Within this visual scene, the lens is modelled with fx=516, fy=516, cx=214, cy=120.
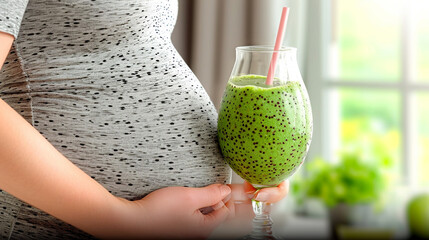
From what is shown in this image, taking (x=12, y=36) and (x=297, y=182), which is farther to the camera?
(x=297, y=182)

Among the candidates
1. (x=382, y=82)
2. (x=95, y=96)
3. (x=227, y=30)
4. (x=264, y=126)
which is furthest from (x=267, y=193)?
(x=382, y=82)

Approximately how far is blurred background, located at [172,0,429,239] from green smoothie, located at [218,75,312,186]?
165cm

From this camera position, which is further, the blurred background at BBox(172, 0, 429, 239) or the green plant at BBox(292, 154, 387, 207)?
the blurred background at BBox(172, 0, 429, 239)

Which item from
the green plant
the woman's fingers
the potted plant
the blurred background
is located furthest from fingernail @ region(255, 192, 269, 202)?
the blurred background

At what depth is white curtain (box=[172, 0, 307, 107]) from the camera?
8.06ft

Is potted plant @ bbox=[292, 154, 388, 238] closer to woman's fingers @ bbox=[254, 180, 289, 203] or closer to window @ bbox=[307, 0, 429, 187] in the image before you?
woman's fingers @ bbox=[254, 180, 289, 203]

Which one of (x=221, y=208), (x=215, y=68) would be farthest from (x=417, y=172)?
(x=221, y=208)

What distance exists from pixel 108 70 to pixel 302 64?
2.00 meters

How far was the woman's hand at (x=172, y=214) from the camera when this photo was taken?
727 millimetres

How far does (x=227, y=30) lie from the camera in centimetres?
249

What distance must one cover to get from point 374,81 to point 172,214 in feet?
7.42

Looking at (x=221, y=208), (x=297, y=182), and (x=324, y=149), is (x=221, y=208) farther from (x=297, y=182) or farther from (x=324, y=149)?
(x=324, y=149)

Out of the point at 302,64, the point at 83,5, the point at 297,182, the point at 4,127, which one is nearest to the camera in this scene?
the point at 4,127

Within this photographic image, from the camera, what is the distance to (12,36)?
657 millimetres
